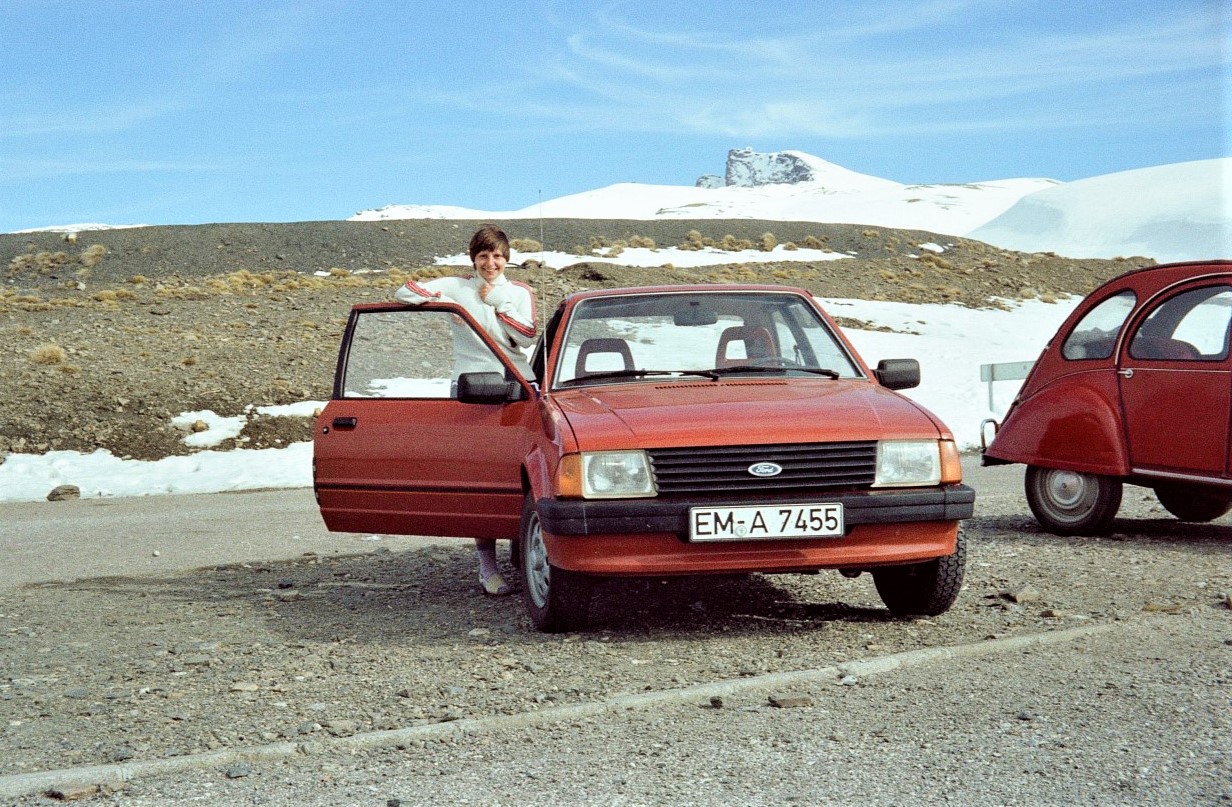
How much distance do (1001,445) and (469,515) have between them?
430 centimetres

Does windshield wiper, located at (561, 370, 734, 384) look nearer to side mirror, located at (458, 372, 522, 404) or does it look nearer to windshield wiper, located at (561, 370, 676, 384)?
windshield wiper, located at (561, 370, 676, 384)

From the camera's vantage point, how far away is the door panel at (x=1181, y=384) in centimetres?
804

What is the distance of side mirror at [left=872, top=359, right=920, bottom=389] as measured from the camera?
6.51 metres

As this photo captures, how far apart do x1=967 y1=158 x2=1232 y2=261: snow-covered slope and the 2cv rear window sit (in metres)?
98.1

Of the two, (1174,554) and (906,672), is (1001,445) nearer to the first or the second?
(1174,554)

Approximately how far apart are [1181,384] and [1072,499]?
1.09m

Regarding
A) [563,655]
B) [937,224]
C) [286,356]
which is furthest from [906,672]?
[937,224]

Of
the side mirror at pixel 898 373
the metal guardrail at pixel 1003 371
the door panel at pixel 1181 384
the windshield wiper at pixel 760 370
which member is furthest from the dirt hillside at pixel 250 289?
the metal guardrail at pixel 1003 371

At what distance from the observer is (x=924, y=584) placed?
610cm

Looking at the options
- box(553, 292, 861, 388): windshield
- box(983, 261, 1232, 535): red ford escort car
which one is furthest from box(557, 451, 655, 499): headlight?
box(983, 261, 1232, 535): red ford escort car

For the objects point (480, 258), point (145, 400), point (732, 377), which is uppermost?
point (480, 258)

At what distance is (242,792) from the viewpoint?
12.5 ft

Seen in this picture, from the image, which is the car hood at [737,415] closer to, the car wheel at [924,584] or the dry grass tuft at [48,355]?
the car wheel at [924,584]

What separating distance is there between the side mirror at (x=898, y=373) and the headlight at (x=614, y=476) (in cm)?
158
